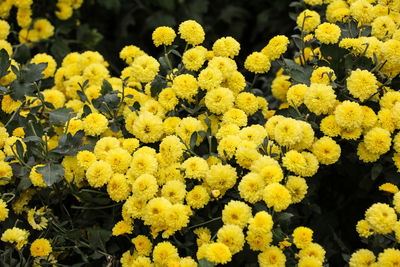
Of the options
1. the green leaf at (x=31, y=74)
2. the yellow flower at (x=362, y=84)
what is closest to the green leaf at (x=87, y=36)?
the green leaf at (x=31, y=74)

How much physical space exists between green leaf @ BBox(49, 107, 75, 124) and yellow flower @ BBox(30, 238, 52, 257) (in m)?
0.52

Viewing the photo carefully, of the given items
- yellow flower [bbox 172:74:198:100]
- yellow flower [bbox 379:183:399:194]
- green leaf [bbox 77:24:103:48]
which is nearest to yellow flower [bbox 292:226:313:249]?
yellow flower [bbox 379:183:399:194]

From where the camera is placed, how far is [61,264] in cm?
184

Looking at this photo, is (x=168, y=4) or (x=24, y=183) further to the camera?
(x=168, y=4)

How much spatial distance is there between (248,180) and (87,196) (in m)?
0.63

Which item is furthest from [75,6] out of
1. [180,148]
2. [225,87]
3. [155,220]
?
[155,220]

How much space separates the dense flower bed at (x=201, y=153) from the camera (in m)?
1.60

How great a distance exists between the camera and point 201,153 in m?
1.91

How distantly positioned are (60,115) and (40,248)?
593 mm

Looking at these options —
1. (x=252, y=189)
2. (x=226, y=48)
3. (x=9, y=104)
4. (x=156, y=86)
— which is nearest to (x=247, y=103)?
(x=226, y=48)

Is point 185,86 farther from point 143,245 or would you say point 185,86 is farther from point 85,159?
point 143,245

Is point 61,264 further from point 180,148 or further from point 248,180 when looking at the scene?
point 248,180

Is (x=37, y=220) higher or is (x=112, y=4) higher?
(x=112, y=4)

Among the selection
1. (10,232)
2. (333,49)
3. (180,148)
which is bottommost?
(10,232)
